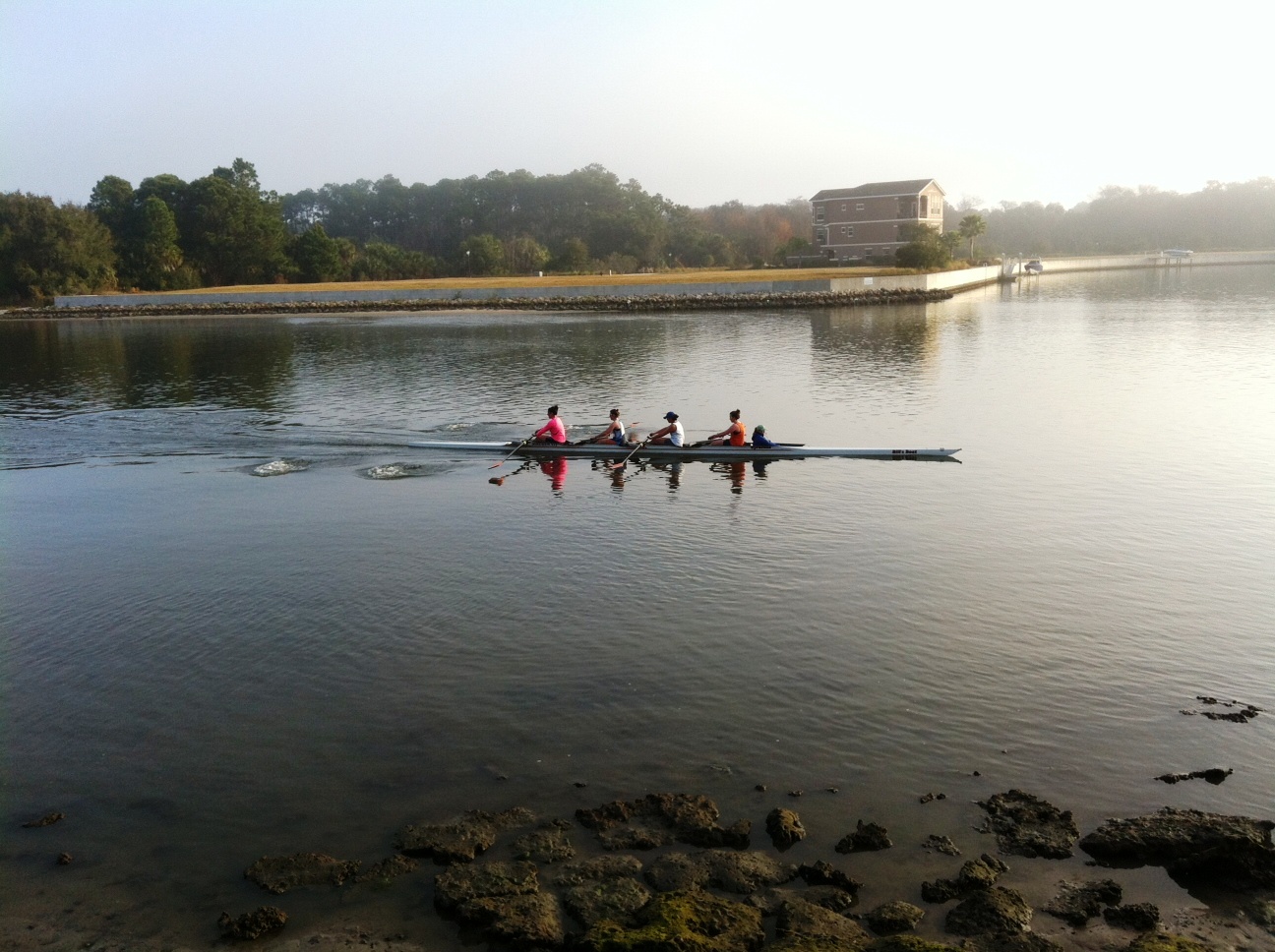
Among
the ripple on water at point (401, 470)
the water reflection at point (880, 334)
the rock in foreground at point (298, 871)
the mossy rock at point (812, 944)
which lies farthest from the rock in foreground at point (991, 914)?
the water reflection at point (880, 334)

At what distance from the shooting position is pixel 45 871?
858 cm

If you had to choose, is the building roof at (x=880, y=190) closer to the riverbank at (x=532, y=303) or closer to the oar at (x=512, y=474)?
the riverbank at (x=532, y=303)

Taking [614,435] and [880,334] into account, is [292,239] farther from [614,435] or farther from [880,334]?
[614,435]

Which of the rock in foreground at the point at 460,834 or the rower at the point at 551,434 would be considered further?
the rower at the point at 551,434

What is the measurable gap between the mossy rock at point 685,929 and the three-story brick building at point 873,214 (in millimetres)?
99070

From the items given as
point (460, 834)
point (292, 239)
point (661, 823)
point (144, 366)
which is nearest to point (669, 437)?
point (661, 823)

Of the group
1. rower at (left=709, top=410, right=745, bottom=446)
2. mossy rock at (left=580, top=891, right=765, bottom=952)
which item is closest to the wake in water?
rower at (left=709, top=410, right=745, bottom=446)

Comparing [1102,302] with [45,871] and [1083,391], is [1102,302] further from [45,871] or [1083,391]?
[45,871]

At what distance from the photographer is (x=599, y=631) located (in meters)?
13.3

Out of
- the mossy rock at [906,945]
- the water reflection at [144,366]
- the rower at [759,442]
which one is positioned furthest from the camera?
the water reflection at [144,366]

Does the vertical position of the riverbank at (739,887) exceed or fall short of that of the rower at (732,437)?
it falls short

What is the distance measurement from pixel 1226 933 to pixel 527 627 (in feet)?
28.6

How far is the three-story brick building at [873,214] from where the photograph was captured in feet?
330

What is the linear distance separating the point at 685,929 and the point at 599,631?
6.14m
